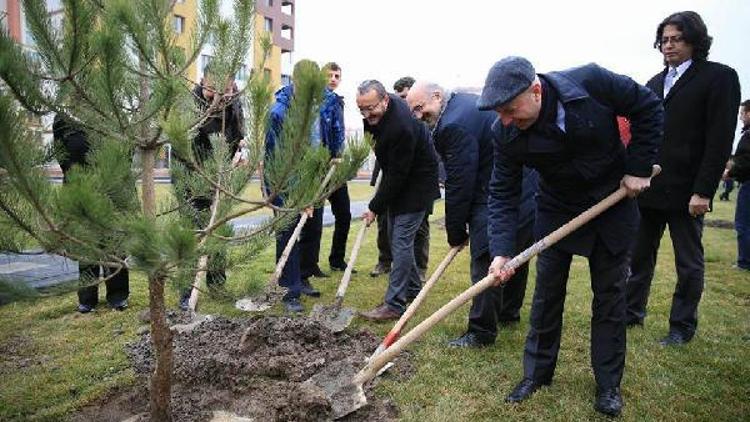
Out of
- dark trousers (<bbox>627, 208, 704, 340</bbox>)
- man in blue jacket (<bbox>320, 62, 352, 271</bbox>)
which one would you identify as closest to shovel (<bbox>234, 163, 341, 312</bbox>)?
man in blue jacket (<bbox>320, 62, 352, 271</bbox>)

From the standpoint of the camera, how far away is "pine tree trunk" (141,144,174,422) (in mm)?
2394

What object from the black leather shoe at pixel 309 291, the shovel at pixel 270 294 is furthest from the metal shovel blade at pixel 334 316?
the black leather shoe at pixel 309 291

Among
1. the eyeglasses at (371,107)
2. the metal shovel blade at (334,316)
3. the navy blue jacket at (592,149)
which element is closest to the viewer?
the navy blue jacket at (592,149)

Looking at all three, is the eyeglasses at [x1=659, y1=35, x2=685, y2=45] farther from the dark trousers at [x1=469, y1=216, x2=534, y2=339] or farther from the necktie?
the dark trousers at [x1=469, y1=216, x2=534, y2=339]

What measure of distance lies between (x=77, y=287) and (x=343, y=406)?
1318mm

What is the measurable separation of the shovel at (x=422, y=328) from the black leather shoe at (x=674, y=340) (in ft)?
4.55

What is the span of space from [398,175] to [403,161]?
0.11m

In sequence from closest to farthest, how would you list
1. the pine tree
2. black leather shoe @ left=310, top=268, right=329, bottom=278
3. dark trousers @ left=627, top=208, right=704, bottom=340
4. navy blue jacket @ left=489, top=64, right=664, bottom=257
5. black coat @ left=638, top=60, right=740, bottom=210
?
the pine tree, navy blue jacket @ left=489, top=64, right=664, bottom=257, black coat @ left=638, top=60, right=740, bottom=210, dark trousers @ left=627, top=208, right=704, bottom=340, black leather shoe @ left=310, top=268, right=329, bottom=278

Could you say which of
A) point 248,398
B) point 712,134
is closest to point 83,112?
point 248,398

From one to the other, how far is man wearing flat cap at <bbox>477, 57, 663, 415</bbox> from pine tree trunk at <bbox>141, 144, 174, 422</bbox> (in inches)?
58.7

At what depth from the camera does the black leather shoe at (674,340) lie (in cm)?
361

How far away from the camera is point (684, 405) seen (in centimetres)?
280

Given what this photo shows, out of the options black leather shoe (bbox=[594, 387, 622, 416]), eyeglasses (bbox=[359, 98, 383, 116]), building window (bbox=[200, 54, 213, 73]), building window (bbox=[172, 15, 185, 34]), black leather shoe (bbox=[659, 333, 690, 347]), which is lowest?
black leather shoe (bbox=[659, 333, 690, 347])

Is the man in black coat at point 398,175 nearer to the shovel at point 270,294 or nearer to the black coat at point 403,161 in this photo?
the black coat at point 403,161
